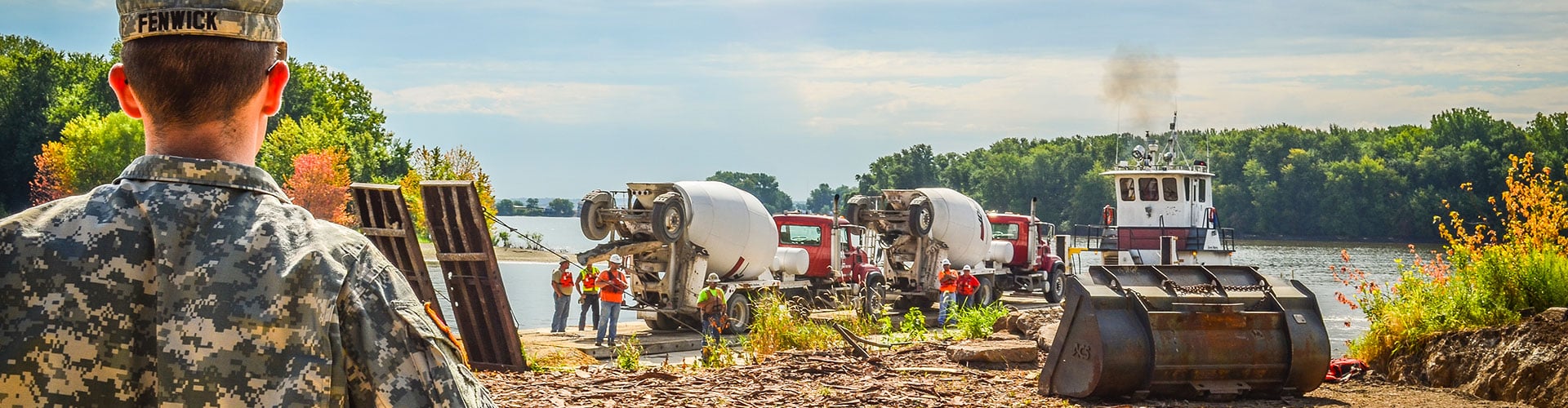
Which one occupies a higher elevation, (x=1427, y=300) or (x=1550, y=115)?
(x=1550, y=115)

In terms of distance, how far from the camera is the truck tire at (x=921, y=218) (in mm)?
27000

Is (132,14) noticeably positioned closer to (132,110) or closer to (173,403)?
(132,110)

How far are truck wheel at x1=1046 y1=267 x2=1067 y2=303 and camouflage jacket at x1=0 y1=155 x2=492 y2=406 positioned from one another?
30.5m

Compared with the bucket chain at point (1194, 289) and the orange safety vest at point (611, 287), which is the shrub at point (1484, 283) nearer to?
the bucket chain at point (1194, 289)

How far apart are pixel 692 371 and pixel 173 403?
1110 centimetres

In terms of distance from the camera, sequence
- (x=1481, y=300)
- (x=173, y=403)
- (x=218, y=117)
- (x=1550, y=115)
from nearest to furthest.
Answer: (x=173, y=403) → (x=218, y=117) → (x=1481, y=300) → (x=1550, y=115)

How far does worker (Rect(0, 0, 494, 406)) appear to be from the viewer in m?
1.83

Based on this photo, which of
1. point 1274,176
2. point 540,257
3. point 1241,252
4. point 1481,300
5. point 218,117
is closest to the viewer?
point 218,117

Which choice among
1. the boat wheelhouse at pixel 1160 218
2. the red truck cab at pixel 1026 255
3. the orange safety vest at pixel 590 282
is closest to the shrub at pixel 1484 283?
the orange safety vest at pixel 590 282

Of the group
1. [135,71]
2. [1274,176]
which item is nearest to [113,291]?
[135,71]

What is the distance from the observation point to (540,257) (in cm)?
9094

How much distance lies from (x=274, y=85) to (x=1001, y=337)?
1334 centimetres

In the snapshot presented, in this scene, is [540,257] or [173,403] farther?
[540,257]

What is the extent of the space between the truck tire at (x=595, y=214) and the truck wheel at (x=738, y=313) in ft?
8.07
